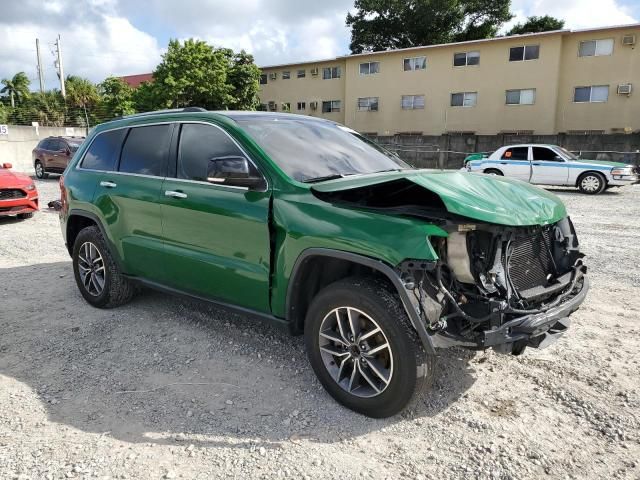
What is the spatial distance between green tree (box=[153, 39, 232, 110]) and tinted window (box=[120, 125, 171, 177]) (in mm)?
31341

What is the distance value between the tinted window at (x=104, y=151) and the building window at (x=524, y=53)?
2941cm

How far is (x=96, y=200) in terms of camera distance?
4.66m

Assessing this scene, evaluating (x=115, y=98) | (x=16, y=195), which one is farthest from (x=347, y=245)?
(x=115, y=98)

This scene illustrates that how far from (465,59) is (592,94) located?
7.69m

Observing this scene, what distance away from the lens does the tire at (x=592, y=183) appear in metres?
14.6

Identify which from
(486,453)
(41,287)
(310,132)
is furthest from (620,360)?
(41,287)

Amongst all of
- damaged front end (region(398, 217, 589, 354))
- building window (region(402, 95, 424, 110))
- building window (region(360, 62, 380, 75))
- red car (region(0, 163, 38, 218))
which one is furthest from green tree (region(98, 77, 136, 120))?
damaged front end (region(398, 217, 589, 354))

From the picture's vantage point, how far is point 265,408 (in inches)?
122

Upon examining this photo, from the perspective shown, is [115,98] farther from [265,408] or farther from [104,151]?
[265,408]

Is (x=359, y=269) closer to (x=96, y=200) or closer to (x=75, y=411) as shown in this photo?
(x=75, y=411)

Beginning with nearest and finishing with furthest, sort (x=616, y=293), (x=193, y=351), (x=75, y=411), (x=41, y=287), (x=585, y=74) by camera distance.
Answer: (x=75, y=411)
(x=193, y=351)
(x=616, y=293)
(x=41, y=287)
(x=585, y=74)

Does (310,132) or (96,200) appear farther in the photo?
(96,200)

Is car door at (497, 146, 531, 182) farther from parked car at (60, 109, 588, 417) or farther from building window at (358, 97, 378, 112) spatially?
building window at (358, 97, 378, 112)

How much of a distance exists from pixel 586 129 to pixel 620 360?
28.8 m
